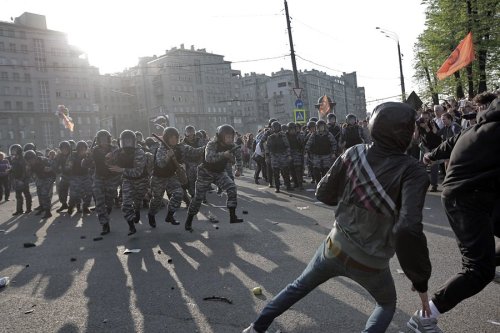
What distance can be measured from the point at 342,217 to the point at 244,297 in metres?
2.23

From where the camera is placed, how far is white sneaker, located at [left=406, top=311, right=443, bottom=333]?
3.06 meters

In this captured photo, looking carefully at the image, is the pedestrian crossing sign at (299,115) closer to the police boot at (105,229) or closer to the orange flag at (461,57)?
the orange flag at (461,57)

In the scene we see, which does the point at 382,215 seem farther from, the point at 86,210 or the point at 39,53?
the point at 39,53

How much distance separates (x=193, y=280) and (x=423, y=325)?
2.89 meters

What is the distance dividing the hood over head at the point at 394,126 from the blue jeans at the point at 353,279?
79 cm

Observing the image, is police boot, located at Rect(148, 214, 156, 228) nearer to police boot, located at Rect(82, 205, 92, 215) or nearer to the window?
police boot, located at Rect(82, 205, 92, 215)

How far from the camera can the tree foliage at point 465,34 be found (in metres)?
22.6

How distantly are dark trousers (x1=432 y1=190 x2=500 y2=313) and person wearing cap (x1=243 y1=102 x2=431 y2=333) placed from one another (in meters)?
0.79

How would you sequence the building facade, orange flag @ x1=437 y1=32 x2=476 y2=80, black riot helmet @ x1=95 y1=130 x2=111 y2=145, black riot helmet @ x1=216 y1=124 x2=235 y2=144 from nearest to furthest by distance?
black riot helmet @ x1=216 y1=124 x2=235 y2=144, black riot helmet @ x1=95 y1=130 x2=111 y2=145, orange flag @ x1=437 y1=32 x2=476 y2=80, the building facade

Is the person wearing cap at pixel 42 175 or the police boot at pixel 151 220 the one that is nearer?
the police boot at pixel 151 220

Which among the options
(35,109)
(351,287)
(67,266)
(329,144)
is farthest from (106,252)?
(35,109)

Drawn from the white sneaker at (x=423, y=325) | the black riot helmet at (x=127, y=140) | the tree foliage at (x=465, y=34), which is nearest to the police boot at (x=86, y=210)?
the black riot helmet at (x=127, y=140)

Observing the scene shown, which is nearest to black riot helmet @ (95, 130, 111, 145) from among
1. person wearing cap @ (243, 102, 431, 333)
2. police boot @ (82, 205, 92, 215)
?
police boot @ (82, 205, 92, 215)

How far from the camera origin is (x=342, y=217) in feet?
8.73
